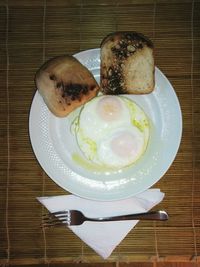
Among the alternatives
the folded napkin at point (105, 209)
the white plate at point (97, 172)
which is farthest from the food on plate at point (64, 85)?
the folded napkin at point (105, 209)

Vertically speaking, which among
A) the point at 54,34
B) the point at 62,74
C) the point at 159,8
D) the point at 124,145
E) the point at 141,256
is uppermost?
the point at 159,8

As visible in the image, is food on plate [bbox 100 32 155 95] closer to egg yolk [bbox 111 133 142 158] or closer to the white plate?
the white plate

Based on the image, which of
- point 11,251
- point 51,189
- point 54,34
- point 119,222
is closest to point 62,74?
point 54,34

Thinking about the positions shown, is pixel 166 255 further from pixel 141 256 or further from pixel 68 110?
pixel 68 110

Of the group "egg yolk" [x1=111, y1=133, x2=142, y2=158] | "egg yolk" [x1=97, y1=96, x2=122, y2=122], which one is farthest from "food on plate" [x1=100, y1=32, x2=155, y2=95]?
"egg yolk" [x1=111, y1=133, x2=142, y2=158]

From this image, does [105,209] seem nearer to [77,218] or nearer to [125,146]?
[77,218]

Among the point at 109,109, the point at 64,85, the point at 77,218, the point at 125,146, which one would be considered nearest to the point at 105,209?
the point at 77,218
